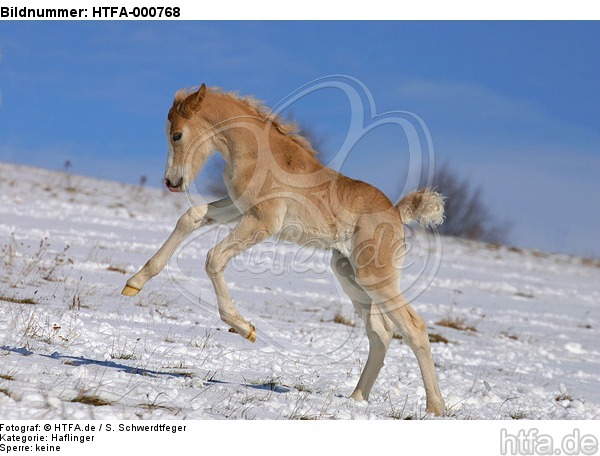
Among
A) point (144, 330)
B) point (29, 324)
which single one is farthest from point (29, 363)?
point (144, 330)

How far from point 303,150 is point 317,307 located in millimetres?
7076

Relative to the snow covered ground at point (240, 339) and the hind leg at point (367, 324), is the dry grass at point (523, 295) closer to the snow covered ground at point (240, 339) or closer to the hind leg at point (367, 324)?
the snow covered ground at point (240, 339)

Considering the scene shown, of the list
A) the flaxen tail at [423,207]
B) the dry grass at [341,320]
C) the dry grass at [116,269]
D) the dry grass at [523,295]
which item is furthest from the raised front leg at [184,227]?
the dry grass at [523,295]

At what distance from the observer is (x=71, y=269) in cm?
1359

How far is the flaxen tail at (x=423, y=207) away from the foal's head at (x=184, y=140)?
7.08ft

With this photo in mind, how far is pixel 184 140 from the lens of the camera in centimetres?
749

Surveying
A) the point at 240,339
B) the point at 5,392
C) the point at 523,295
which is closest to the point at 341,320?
the point at 240,339

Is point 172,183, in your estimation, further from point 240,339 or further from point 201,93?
point 240,339

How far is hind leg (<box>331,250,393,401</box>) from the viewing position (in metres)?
7.83

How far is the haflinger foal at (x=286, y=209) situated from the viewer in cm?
736

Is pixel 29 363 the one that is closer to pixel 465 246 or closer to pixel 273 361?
pixel 273 361

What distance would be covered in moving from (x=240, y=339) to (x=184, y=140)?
3654 mm

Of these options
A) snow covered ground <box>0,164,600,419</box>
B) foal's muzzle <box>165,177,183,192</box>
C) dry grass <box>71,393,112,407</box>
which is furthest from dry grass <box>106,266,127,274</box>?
dry grass <box>71,393,112,407</box>

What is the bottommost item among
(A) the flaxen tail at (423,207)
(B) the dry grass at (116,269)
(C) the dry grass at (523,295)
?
(C) the dry grass at (523,295)
